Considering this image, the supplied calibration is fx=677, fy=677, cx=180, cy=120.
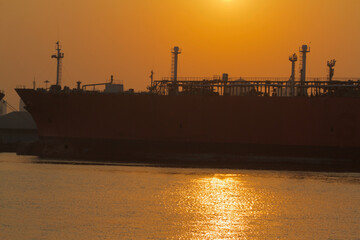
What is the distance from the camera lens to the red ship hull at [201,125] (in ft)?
142

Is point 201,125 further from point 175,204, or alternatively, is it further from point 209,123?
point 175,204

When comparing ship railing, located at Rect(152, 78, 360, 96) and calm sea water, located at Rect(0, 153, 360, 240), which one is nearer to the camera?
calm sea water, located at Rect(0, 153, 360, 240)

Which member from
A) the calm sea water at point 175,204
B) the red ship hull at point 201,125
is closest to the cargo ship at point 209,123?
the red ship hull at point 201,125

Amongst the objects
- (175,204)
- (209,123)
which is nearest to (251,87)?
(209,123)

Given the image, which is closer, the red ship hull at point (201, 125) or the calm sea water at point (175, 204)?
the calm sea water at point (175, 204)

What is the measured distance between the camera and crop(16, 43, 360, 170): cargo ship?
4322cm

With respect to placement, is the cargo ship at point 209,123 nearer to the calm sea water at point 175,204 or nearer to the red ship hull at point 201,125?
the red ship hull at point 201,125

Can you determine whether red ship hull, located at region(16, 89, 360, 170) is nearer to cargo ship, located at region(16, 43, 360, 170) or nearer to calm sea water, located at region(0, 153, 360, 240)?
cargo ship, located at region(16, 43, 360, 170)

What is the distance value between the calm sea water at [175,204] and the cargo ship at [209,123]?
15.5 feet

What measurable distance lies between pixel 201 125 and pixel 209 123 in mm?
549

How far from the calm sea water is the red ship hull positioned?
496cm

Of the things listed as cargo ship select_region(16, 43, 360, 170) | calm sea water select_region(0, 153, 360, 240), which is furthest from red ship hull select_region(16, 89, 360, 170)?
calm sea water select_region(0, 153, 360, 240)

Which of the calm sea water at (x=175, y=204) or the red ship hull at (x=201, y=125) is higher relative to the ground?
the red ship hull at (x=201, y=125)

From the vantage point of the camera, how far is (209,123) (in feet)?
146
